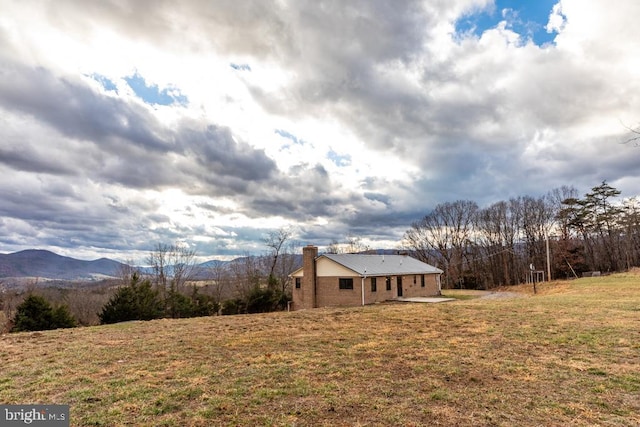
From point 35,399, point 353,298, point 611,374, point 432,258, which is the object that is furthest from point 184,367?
point 432,258

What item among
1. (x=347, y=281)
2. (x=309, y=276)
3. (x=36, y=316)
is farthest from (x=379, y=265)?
(x=36, y=316)

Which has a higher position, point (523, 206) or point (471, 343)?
point (523, 206)

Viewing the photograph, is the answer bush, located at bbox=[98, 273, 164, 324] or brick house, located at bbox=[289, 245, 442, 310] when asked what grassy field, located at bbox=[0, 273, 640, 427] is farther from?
brick house, located at bbox=[289, 245, 442, 310]

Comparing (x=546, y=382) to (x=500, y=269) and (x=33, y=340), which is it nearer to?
(x=33, y=340)

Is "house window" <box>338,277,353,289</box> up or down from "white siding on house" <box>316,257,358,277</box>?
down

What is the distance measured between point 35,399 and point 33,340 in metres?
8.15

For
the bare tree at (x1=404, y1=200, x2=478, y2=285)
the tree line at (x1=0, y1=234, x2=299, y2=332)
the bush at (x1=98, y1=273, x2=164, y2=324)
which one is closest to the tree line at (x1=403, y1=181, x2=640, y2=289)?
the bare tree at (x1=404, y1=200, x2=478, y2=285)

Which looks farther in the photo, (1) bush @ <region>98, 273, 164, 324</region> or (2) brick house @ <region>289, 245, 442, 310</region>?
(2) brick house @ <region>289, 245, 442, 310</region>

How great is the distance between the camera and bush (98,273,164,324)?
2252 centimetres

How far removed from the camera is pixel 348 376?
6.34 m

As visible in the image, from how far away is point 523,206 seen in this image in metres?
50.7

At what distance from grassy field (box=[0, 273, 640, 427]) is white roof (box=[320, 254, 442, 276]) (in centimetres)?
1567

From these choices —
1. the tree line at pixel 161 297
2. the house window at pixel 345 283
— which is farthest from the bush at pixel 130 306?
the house window at pixel 345 283

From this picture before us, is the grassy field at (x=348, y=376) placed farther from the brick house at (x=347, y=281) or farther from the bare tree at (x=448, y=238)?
the bare tree at (x=448, y=238)
